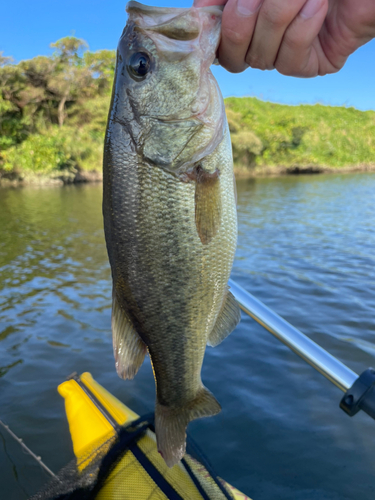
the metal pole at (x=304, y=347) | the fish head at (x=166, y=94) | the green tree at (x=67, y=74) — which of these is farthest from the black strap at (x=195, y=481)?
the green tree at (x=67, y=74)

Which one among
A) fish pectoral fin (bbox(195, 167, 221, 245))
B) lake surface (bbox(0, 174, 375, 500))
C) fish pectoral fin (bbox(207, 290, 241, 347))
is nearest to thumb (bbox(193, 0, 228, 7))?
fish pectoral fin (bbox(195, 167, 221, 245))

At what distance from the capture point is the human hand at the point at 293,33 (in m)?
1.27

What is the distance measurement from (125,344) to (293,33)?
140cm

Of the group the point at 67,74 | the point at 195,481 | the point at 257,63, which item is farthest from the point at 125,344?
the point at 67,74

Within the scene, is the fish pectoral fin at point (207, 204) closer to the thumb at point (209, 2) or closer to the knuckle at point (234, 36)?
the knuckle at point (234, 36)

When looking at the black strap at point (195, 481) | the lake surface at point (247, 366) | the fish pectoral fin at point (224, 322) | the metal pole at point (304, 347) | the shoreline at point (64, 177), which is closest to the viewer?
the fish pectoral fin at point (224, 322)

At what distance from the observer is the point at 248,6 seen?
1.30 m

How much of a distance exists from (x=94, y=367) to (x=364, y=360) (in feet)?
12.6

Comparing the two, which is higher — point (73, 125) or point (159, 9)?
point (73, 125)

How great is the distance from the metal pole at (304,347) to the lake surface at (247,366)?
1651 mm

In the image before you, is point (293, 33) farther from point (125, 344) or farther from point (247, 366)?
point (247, 366)

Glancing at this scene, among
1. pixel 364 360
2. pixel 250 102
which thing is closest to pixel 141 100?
pixel 364 360

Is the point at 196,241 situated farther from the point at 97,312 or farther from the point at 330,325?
the point at 97,312

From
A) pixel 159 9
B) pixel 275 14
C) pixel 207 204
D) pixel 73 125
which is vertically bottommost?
pixel 207 204
